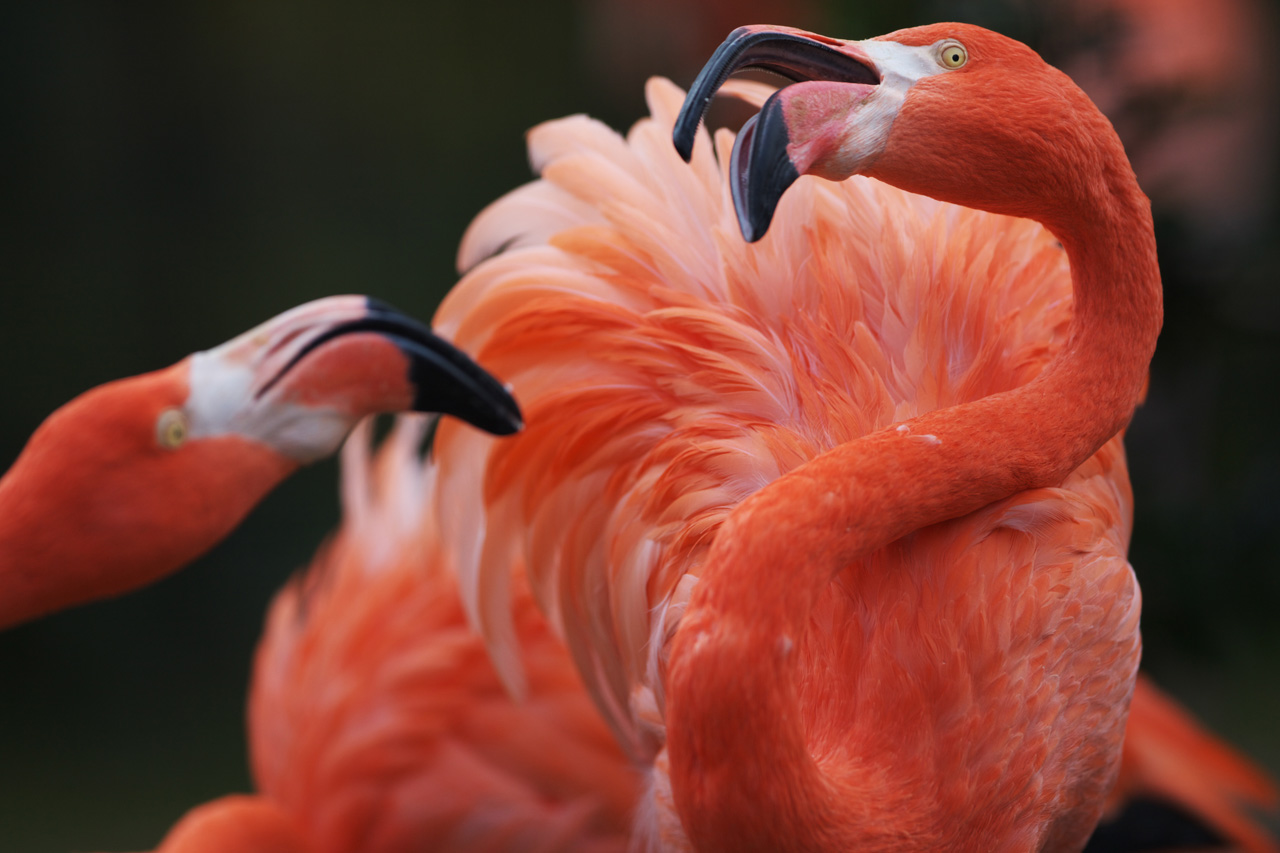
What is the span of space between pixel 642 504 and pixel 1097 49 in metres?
1.11

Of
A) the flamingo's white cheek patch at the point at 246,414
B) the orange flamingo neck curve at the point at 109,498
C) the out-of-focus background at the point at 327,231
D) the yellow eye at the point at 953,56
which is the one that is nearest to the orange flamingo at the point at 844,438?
the yellow eye at the point at 953,56

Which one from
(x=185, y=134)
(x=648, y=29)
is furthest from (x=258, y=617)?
(x=648, y=29)

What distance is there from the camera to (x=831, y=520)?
2.58 feet

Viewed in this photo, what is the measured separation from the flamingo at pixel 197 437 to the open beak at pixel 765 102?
407 millimetres

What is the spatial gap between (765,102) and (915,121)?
0.12m

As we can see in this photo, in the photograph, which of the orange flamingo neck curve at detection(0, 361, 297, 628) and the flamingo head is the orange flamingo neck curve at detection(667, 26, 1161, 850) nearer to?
the flamingo head

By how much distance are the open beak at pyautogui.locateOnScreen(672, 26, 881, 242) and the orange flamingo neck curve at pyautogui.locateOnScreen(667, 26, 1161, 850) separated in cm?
7

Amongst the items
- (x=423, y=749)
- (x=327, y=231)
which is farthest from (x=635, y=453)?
(x=327, y=231)

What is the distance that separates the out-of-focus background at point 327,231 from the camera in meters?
1.83

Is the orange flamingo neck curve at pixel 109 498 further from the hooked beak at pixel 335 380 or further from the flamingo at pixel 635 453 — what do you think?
the flamingo at pixel 635 453

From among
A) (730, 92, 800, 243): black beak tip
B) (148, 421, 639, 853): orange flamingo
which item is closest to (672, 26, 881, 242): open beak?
(730, 92, 800, 243): black beak tip

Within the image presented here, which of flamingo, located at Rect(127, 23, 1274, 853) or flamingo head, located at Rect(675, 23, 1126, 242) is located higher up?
flamingo head, located at Rect(675, 23, 1126, 242)

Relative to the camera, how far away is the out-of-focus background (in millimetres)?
1834

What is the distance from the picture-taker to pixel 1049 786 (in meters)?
0.91
